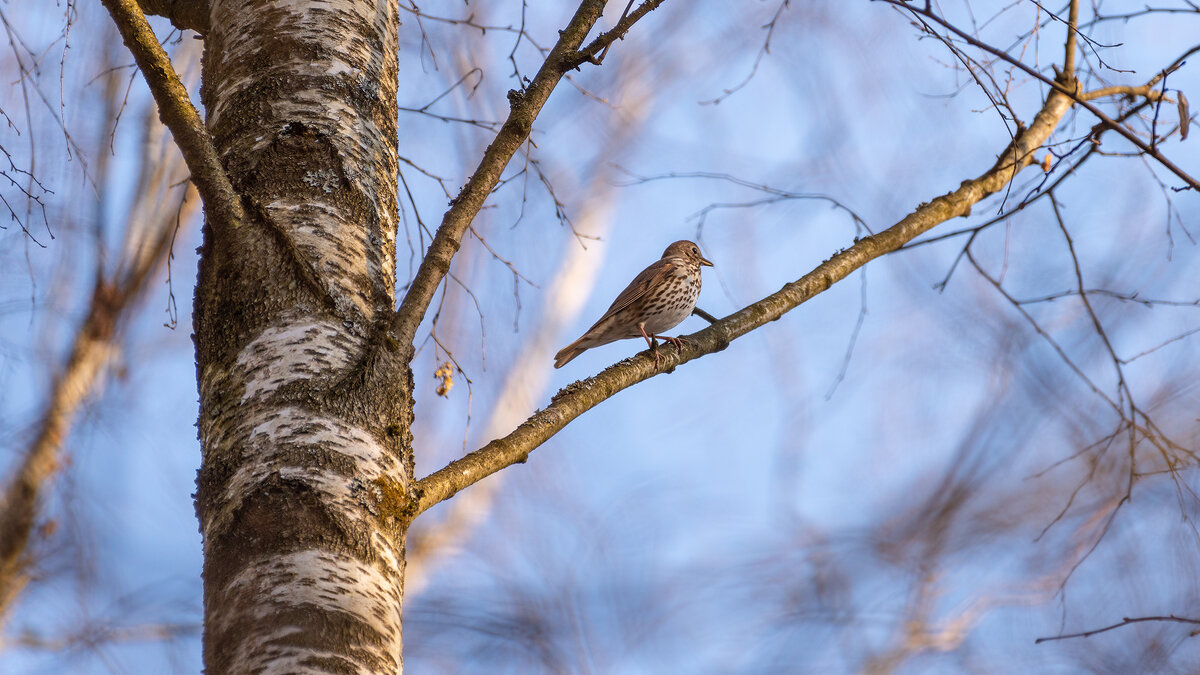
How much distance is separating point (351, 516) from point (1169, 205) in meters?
2.81

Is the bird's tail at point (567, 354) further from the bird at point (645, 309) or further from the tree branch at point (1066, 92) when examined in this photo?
the tree branch at point (1066, 92)

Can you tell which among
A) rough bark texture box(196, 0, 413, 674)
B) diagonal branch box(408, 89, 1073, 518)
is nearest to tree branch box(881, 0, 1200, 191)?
diagonal branch box(408, 89, 1073, 518)

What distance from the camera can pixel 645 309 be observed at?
4.72 m

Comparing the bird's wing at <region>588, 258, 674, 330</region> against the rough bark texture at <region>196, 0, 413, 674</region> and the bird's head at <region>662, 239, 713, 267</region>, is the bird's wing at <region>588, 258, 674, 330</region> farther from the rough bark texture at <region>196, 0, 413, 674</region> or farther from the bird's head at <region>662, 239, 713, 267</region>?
the rough bark texture at <region>196, 0, 413, 674</region>

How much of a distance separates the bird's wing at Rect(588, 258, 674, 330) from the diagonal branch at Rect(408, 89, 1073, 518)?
1825 millimetres

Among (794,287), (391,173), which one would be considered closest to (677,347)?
(794,287)

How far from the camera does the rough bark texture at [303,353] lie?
144cm

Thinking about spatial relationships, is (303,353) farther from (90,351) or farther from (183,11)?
(90,351)

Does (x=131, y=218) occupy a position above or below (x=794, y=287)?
above

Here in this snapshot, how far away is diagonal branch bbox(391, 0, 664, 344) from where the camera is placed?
186cm

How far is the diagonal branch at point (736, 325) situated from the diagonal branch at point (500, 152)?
26 cm

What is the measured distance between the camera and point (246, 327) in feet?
5.81

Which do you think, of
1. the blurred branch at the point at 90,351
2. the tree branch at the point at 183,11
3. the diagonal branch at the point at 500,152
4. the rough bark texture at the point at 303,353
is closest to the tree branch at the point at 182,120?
the rough bark texture at the point at 303,353

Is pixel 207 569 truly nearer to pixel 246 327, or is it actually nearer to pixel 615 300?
pixel 246 327
